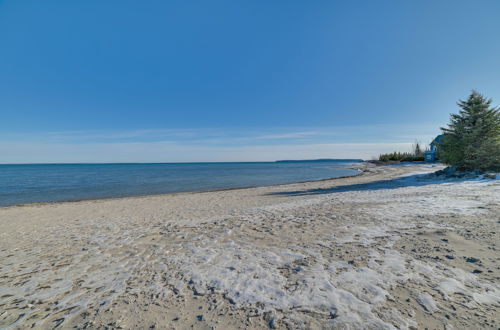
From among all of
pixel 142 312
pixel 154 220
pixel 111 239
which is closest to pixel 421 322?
pixel 142 312

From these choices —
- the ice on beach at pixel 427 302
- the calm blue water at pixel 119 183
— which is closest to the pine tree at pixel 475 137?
the calm blue water at pixel 119 183

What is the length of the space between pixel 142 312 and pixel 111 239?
4119 millimetres

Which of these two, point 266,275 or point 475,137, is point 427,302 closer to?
point 266,275

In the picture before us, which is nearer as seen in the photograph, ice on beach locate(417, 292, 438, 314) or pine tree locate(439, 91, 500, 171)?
ice on beach locate(417, 292, 438, 314)

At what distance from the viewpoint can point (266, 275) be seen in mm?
3656

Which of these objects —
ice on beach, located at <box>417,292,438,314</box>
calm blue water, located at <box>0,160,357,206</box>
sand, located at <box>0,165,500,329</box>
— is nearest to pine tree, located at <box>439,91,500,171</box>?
sand, located at <box>0,165,500,329</box>

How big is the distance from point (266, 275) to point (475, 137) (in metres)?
22.5

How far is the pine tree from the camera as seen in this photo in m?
15.6

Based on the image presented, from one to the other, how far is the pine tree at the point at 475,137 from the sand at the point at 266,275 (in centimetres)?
1381

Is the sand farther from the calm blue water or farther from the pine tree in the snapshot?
the calm blue water

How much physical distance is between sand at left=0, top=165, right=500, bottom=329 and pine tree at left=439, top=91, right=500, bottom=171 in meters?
13.8

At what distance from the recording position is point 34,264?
14.9 feet

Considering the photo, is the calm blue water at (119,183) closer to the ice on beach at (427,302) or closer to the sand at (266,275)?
the sand at (266,275)

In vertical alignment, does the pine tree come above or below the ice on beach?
above
